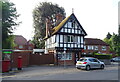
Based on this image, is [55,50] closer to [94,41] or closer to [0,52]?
[0,52]

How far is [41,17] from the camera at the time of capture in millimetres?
37938

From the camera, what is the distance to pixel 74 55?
88.8 ft

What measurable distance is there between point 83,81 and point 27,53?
1479cm

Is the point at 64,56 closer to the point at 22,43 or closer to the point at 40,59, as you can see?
the point at 40,59

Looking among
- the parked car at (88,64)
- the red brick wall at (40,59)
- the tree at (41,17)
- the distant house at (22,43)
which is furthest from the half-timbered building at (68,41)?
the distant house at (22,43)

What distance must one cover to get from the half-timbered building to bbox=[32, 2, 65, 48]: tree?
11.0 m


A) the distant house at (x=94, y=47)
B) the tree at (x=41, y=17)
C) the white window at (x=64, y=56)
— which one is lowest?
the white window at (x=64, y=56)

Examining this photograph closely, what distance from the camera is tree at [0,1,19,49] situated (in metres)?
23.0

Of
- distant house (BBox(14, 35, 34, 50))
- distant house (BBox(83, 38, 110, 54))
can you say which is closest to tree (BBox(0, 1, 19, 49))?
distant house (BBox(83, 38, 110, 54))

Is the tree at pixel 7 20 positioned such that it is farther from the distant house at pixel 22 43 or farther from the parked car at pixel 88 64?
the distant house at pixel 22 43

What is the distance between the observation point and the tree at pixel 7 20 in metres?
23.0

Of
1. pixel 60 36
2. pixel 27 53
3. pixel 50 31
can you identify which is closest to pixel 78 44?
pixel 60 36

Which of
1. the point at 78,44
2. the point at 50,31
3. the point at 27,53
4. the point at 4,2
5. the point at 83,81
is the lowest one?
the point at 83,81

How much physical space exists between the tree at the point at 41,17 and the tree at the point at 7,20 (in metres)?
11.6
